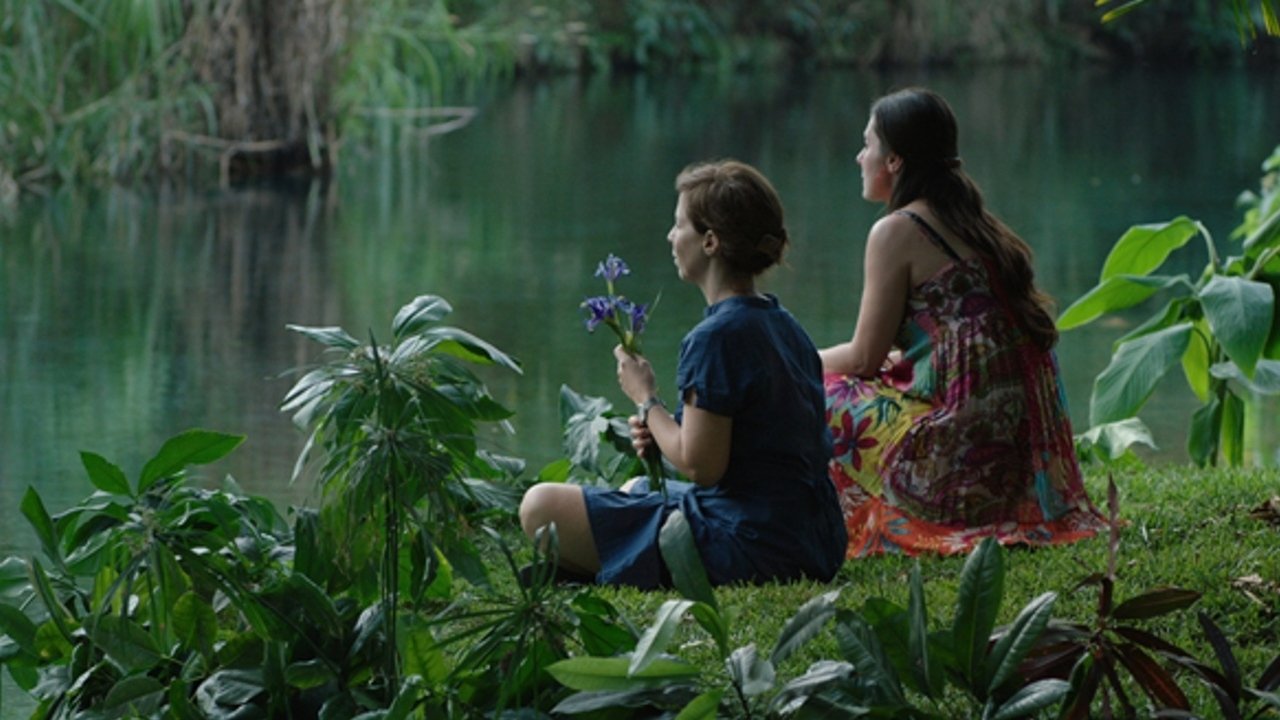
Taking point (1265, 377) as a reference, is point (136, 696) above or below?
below

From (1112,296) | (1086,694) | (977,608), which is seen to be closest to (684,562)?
(977,608)

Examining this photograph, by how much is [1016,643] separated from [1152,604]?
0.55ft

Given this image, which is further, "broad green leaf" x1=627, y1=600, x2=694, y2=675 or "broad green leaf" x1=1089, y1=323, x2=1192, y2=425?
"broad green leaf" x1=1089, y1=323, x2=1192, y2=425

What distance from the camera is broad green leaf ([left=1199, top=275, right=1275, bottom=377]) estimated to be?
13.2ft

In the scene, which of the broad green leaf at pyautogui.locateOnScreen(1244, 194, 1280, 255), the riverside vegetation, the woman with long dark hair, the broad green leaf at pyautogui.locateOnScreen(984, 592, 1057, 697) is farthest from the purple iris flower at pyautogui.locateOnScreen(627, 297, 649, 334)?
the broad green leaf at pyautogui.locateOnScreen(1244, 194, 1280, 255)

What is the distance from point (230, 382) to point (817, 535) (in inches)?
126

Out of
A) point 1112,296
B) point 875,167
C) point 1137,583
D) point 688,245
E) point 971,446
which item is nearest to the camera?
point 1137,583

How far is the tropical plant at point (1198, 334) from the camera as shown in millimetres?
4066

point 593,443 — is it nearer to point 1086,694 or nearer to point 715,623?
point 715,623

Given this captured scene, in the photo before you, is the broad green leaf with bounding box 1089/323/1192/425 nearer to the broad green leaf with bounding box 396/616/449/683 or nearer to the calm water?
the calm water

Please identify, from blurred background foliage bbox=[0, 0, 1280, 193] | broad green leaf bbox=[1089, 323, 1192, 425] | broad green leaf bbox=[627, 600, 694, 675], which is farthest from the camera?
blurred background foliage bbox=[0, 0, 1280, 193]

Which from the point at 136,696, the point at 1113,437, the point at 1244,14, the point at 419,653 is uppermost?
the point at 1244,14

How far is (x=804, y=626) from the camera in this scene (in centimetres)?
242

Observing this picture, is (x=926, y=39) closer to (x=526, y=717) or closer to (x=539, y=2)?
(x=539, y=2)
